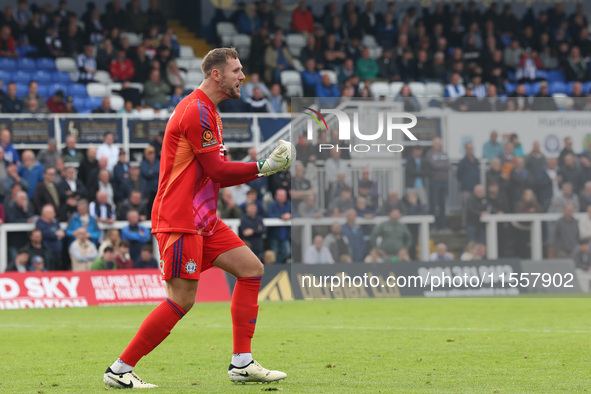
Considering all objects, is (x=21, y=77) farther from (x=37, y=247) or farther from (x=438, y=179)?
(x=438, y=179)

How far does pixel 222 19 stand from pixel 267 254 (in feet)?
37.7

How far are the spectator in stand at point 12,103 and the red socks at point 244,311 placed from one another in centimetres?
1512

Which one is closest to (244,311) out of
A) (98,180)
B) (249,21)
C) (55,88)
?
(98,180)

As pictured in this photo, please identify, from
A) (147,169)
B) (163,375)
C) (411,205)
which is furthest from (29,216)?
(163,375)

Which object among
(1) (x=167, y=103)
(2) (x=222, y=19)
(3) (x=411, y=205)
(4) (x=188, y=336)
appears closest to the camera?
(4) (x=188, y=336)

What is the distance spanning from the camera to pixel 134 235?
63.8 ft

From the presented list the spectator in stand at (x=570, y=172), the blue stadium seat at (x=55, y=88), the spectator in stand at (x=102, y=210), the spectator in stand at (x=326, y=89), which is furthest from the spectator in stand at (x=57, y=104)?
the spectator in stand at (x=570, y=172)

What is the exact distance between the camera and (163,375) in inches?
319

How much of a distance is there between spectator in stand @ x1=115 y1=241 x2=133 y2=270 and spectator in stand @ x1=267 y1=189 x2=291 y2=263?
115 inches

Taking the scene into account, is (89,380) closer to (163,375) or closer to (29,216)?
(163,375)

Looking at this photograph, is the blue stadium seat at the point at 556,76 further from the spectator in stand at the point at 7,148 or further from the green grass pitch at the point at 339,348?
the spectator in stand at the point at 7,148

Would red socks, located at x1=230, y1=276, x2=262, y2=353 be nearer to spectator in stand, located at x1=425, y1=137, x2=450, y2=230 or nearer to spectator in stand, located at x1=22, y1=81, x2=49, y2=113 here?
spectator in stand, located at x1=425, y1=137, x2=450, y2=230
